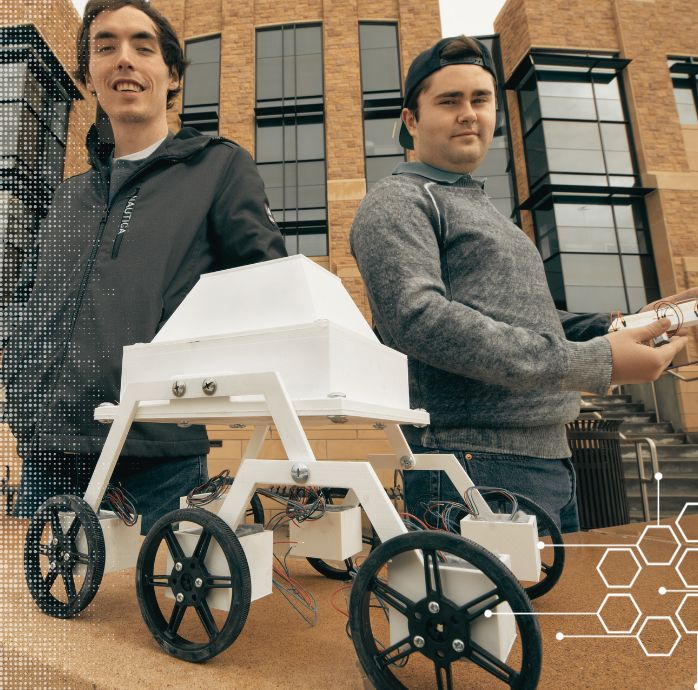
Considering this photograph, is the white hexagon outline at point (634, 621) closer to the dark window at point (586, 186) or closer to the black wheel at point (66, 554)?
the black wheel at point (66, 554)

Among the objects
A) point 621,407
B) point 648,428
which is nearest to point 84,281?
point 648,428

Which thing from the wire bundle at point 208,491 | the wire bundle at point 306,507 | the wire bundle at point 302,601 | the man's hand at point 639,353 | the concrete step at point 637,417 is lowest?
the wire bundle at point 302,601

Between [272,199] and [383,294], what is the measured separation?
11.0 meters

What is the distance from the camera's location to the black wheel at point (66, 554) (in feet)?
3.30

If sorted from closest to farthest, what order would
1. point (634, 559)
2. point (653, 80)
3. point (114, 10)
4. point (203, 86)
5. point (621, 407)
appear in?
point (114, 10) < point (634, 559) < point (621, 407) < point (653, 80) < point (203, 86)

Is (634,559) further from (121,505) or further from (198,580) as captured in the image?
(121,505)

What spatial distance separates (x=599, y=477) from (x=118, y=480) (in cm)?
382

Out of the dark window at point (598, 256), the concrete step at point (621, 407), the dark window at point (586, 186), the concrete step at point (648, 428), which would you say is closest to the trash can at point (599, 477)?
the concrete step at point (648, 428)

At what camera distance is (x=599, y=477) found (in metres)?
3.93

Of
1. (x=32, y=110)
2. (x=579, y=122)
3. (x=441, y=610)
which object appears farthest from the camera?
(x=579, y=122)

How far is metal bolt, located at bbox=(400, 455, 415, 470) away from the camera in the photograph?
122 cm

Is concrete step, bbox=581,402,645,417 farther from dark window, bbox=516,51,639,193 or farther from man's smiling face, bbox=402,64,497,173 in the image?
man's smiling face, bbox=402,64,497,173

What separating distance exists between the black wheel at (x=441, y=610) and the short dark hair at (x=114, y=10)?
1597mm

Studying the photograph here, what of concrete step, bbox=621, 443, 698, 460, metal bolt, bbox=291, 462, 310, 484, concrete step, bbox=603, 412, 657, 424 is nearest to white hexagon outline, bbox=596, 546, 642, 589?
metal bolt, bbox=291, 462, 310, 484
